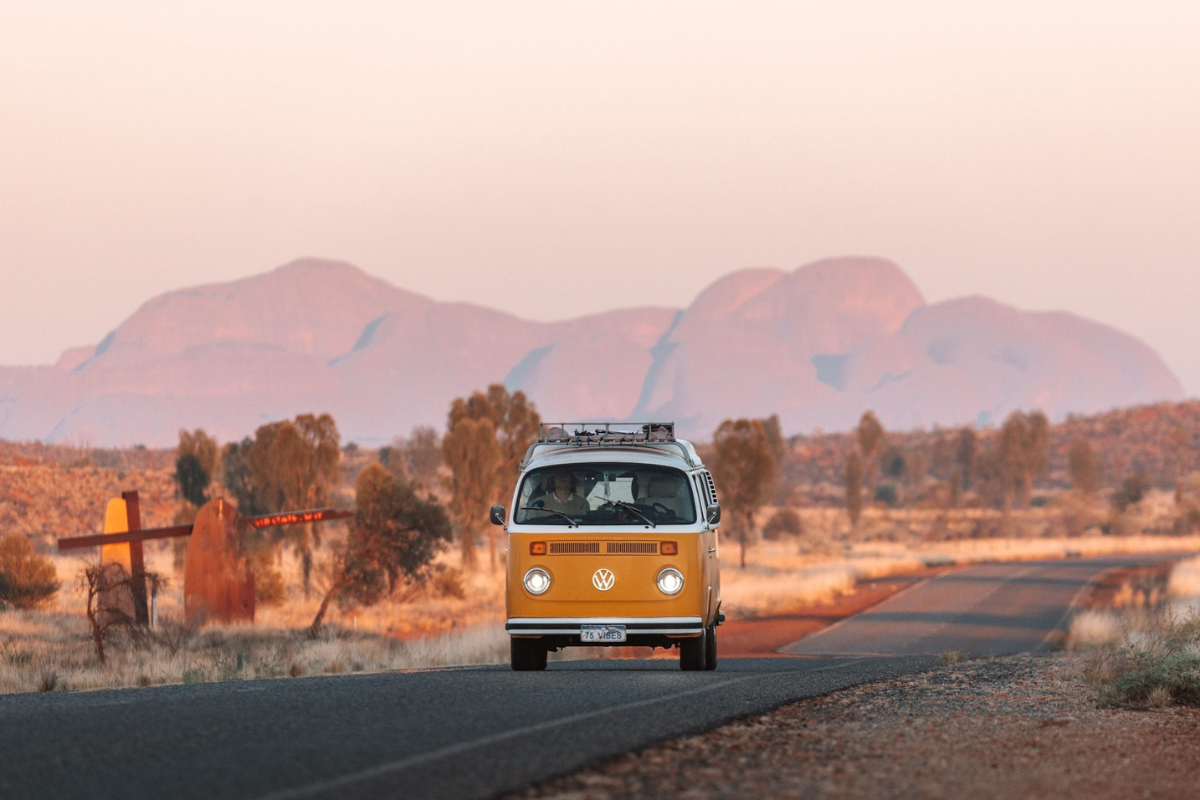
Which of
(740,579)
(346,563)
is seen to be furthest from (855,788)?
(740,579)

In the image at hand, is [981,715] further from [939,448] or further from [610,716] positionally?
[939,448]

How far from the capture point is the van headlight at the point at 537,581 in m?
14.1

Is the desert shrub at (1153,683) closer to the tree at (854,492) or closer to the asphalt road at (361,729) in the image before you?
the asphalt road at (361,729)

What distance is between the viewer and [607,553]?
14062 millimetres

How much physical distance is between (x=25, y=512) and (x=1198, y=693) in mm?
57659

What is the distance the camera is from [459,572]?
1660 inches

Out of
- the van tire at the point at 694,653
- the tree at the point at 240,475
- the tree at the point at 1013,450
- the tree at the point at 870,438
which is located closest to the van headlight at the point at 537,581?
the van tire at the point at 694,653

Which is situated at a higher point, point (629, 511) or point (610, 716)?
point (629, 511)

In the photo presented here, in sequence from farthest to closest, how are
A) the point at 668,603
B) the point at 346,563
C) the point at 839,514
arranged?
the point at 839,514, the point at 346,563, the point at 668,603

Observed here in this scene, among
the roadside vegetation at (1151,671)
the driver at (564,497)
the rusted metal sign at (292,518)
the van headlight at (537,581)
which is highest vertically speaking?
the driver at (564,497)

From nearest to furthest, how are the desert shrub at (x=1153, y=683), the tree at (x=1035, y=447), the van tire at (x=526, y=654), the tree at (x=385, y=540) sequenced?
the desert shrub at (x=1153, y=683), the van tire at (x=526, y=654), the tree at (x=385, y=540), the tree at (x=1035, y=447)

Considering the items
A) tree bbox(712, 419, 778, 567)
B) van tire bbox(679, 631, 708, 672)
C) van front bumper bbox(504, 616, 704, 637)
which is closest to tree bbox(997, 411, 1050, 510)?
tree bbox(712, 419, 778, 567)

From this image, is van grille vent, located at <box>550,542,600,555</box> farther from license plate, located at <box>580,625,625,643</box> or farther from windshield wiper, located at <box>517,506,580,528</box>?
license plate, located at <box>580,625,625,643</box>

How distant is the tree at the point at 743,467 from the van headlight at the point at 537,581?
4131cm
